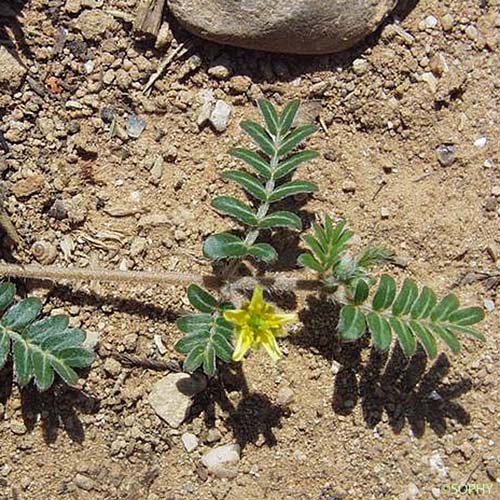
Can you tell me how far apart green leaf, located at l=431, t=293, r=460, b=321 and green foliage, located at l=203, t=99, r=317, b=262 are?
0.71 m

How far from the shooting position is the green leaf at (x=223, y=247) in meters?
4.20

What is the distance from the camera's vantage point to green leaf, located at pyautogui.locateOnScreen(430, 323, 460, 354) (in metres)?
4.10

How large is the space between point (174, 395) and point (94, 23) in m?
1.87

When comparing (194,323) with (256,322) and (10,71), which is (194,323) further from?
(10,71)

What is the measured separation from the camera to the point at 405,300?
418 centimetres

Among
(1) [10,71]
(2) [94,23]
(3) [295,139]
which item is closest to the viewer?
(3) [295,139]

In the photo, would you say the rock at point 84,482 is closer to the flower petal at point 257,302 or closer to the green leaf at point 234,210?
the flower petal at point 257,302

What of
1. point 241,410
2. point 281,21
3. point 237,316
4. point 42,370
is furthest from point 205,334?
point 281,21

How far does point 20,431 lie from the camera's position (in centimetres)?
438

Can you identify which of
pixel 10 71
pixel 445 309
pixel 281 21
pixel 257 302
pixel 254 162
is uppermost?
pixel 281 21

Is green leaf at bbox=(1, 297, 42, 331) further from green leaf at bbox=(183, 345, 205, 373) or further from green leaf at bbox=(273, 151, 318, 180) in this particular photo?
green leaf at bbox=(273, 151, 318, 180)

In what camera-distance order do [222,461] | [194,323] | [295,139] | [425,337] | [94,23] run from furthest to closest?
1. [94,23]
2. [222,461]
3. [295,139]
4. [194,323]
5. [425,337]

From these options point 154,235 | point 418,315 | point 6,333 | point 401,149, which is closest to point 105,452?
point 6,333

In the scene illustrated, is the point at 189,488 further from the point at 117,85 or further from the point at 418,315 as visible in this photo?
the point at 117,85
